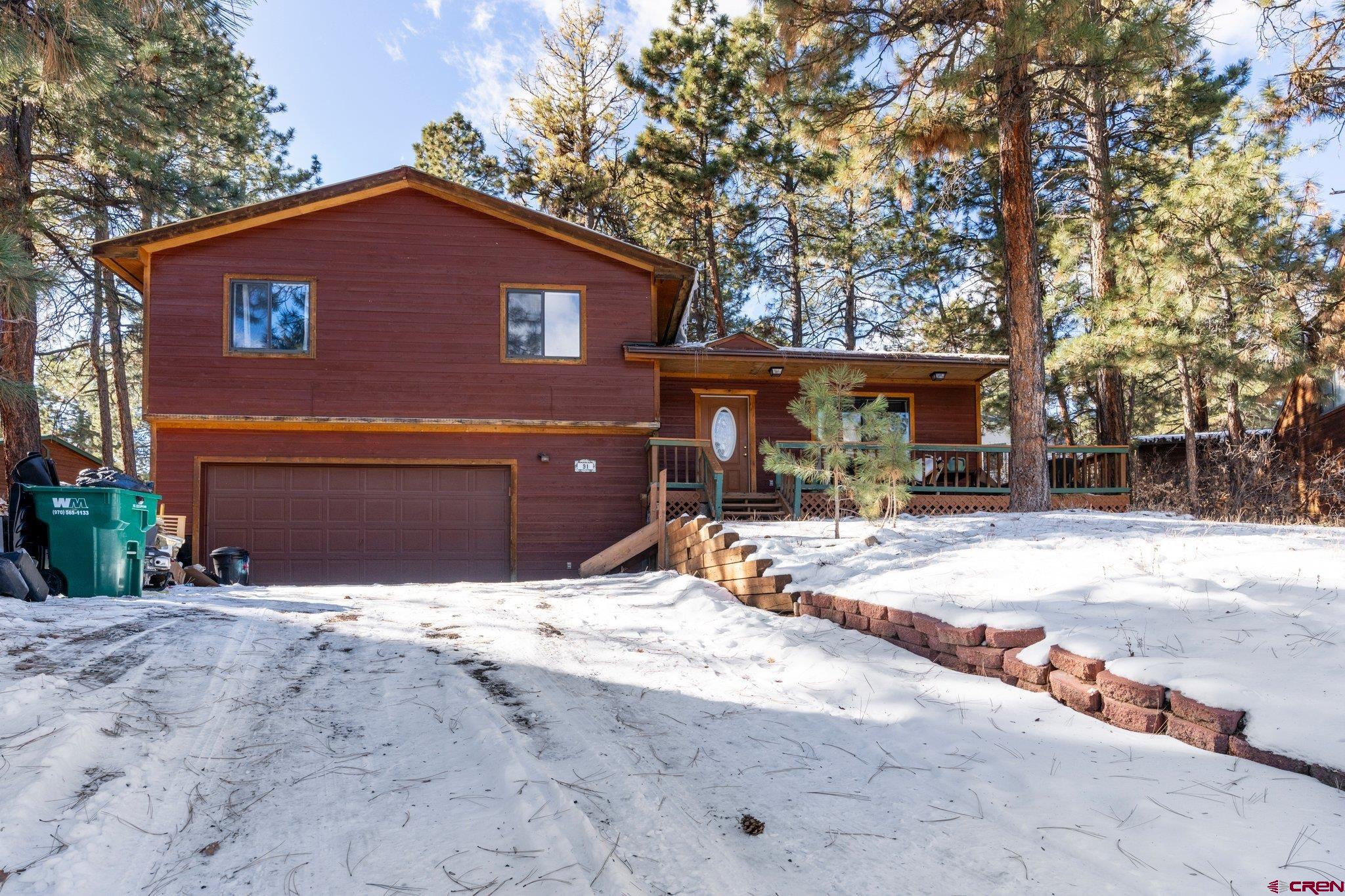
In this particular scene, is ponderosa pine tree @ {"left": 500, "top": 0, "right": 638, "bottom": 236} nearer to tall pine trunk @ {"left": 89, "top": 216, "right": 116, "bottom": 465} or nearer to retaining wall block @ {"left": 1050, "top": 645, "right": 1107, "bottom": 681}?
tall pine trunk @ {"left": 89, "top": 216, "right": 116, "bottom": 465}

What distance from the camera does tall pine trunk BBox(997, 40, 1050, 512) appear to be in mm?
10023

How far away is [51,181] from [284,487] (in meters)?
8.94

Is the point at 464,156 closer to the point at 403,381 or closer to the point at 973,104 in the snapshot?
the point at 403,381

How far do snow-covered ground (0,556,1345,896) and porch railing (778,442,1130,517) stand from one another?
735 centimetres

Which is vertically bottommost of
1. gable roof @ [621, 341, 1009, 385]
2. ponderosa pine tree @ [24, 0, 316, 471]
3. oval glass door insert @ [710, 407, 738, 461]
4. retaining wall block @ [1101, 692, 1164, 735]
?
retaining wall block @ [1101, 692, 1164, 735]

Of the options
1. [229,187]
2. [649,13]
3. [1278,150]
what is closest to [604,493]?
[229,187]

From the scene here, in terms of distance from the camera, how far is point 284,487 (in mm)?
11266

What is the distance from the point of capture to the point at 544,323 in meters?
12.0

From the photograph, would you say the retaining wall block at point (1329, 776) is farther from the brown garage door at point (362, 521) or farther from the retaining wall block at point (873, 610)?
the brown garage door at point (362, 521)

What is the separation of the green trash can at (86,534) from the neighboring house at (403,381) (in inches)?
174

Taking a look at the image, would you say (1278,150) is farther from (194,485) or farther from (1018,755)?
(194,485)

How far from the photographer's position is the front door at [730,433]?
1390 cm

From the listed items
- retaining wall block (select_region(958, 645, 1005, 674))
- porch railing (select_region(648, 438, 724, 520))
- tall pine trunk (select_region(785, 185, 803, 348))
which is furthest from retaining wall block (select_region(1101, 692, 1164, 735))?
tall pine trunk (select_region(785, 185, 803, 348))

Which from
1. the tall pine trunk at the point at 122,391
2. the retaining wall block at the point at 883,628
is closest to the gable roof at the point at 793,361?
the retaining wall block at the point at 883,628
